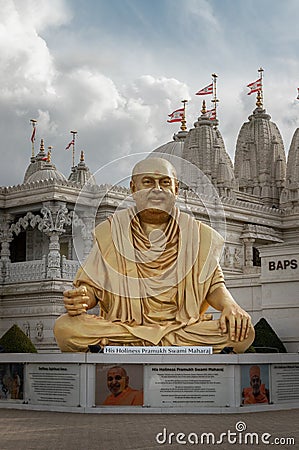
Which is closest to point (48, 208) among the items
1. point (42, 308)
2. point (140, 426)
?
point (42, 308)

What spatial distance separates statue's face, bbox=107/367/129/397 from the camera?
1304 centimetres

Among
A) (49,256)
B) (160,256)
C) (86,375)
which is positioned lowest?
(86,375)

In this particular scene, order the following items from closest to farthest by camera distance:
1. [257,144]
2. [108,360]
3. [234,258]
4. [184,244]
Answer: [108,360], [184,244], [234,258], [257,144]

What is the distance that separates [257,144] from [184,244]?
37775 mm

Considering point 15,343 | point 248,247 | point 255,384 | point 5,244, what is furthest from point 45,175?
point 255,384

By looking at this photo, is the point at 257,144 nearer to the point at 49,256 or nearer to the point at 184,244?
the point at 49,256

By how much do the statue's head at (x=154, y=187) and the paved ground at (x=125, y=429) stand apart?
3696 millimetres

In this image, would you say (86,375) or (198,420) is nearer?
(198,420)

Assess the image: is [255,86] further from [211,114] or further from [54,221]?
[54,221]

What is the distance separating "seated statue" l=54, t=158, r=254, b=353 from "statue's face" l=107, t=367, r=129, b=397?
2.32ft

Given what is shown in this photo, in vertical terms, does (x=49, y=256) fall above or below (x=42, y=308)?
above

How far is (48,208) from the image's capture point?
102ft

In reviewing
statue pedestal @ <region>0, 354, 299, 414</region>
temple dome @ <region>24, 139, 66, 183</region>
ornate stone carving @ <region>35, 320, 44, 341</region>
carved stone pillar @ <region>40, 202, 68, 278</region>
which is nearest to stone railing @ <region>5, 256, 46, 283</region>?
carved stone pillar @ <region>40, 202, 68, 278</region>

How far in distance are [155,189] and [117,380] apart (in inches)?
133
